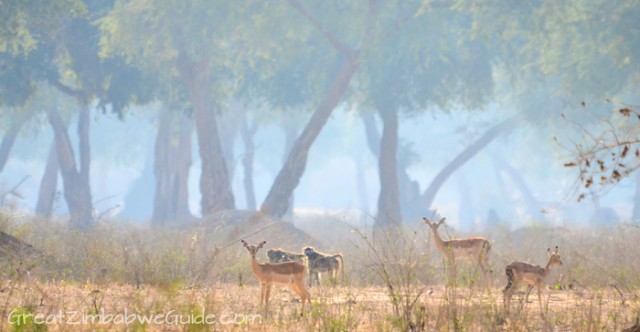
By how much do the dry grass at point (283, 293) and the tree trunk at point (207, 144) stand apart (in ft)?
30.9

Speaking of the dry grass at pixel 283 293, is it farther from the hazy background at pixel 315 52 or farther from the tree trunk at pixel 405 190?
the tree trunk at pixel 405 190

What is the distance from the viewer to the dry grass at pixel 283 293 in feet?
27.6

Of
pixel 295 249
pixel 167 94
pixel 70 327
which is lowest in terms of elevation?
pixel 70 327

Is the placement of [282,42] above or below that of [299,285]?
above

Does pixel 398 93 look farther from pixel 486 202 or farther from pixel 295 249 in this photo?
pixel 486 202

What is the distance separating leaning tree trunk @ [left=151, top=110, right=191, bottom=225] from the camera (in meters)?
36.8

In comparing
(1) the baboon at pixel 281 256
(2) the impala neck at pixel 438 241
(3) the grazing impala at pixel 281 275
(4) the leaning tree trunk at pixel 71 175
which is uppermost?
(4) the leaning tree trunk at pixel 71 175

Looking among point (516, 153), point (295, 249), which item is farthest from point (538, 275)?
point (516, 153)

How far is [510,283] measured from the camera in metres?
10.4

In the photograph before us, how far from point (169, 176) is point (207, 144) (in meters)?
9.81

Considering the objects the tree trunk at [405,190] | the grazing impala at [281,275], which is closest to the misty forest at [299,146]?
the grazing impala at [281,275]

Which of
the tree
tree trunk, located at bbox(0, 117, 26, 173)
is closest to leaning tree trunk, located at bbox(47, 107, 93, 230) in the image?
tree trunk, located at bbox(0, 117, 26, 173)

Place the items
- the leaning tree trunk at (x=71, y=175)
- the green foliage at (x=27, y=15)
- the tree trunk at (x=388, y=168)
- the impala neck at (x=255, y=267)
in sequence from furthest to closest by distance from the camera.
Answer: the leaning tree trunk at (x=71, y=175), the tree trunk at (x=388, y=168), the green foliage at (x=27, y=15), the impala neck at (x=255, y=267)

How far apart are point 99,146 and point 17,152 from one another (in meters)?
6.63
